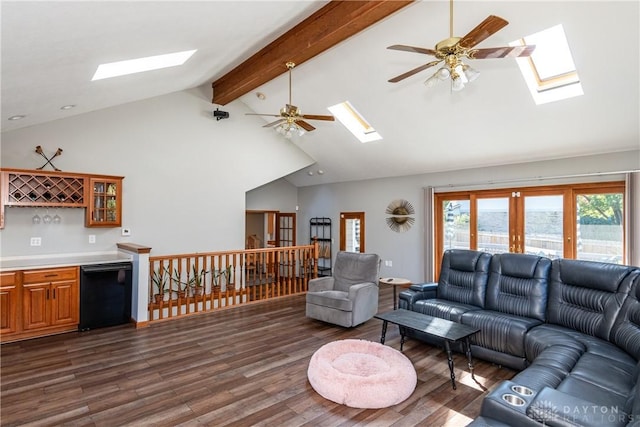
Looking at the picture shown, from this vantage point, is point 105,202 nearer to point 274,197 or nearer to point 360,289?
point 360,289

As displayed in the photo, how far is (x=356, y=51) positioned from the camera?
4.82 m

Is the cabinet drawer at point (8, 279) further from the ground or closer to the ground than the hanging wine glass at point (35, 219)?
closer to the ground

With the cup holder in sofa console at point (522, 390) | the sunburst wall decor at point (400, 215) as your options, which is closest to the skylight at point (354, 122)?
the sunburst wall decor at point (400, 215)

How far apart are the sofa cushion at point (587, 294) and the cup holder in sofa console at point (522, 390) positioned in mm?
1644

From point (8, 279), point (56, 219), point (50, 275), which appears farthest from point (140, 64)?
point (8, 279)

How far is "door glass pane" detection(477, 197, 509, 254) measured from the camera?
20.8 ft

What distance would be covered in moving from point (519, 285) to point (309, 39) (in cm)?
397

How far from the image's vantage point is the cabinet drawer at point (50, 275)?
409 cm

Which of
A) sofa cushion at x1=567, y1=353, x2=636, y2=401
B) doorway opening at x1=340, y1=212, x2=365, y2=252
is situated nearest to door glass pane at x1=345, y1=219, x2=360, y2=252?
doorway opening at x1=340, y1=212, x2=365, y2=252

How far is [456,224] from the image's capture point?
7.09m

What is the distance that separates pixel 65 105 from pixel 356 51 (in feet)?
13.4

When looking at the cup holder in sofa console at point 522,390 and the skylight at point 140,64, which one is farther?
the skylight at point 140,64

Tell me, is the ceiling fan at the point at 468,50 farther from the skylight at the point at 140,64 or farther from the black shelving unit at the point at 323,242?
the black shelving unit at the point at 323,242

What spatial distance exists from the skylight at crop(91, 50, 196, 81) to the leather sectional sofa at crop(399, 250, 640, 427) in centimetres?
428
